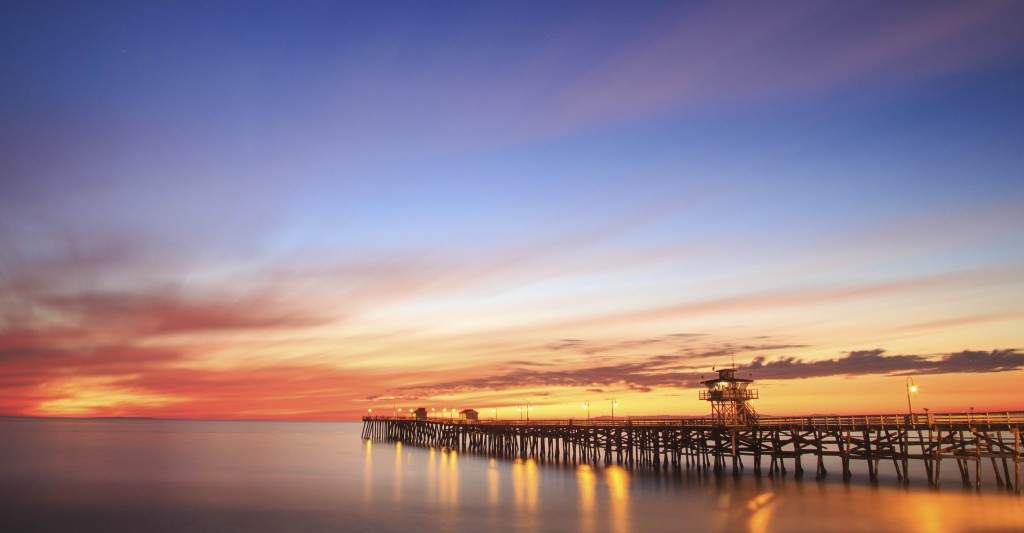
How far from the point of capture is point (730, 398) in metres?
59.3

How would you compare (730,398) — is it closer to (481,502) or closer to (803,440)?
(803,440)

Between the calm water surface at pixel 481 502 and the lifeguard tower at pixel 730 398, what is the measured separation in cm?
704

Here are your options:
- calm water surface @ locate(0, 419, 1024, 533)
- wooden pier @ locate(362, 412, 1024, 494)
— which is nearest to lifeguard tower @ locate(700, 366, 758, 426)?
wooden pier @ locate(362, 412, 1024, 494)

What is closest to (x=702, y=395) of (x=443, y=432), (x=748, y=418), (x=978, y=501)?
(x=748, y=418)

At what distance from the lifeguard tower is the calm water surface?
7039mm

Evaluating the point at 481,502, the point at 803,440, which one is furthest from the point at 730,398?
the point at 481,502

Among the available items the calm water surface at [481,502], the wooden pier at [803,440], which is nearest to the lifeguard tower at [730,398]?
the wooden pier at [803,440]

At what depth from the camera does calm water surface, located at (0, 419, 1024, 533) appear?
1372 inches

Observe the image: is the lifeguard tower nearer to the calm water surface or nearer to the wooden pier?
the wooden pier

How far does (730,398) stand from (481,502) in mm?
26857

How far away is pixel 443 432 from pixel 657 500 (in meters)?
64.1

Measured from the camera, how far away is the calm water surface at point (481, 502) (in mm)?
34844

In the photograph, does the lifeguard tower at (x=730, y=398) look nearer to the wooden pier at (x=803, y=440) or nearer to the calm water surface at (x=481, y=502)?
the wooden pier at (x=803, y=440)

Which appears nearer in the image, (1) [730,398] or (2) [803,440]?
(2) [803,440]
